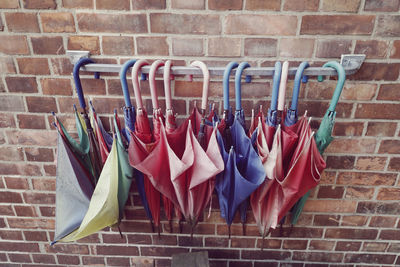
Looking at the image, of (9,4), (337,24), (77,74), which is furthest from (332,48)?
(9,4)

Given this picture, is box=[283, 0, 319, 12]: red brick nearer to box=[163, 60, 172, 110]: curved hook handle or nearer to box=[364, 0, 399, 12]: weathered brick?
box=[364, 0, 399, 12]: weathered brick

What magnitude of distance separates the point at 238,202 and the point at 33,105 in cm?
85

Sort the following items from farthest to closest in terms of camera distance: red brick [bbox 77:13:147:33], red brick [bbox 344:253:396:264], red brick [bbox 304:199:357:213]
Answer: red brick [bbox 344:253:396:264]
red brick [bbox 304:199:357:213]
red brick [bbox 77:13:147:33]

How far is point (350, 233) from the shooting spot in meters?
1.23

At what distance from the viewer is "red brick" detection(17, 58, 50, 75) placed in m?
0.98

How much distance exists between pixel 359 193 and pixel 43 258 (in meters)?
1.51

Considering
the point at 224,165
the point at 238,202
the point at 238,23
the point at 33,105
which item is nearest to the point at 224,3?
the point at 238,23

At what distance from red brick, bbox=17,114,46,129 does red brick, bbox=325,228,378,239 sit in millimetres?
1301

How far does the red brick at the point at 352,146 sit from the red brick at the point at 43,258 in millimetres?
1386

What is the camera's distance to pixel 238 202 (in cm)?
93

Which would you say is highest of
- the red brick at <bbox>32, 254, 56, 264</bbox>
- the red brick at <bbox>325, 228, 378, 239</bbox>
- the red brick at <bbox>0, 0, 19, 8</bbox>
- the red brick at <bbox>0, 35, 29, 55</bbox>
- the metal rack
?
the red brick at <bbox>0, 0, 19, 8</bbox>

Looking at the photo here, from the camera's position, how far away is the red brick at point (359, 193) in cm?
113

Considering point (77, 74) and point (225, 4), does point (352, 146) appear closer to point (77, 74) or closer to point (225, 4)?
point (225, 4)

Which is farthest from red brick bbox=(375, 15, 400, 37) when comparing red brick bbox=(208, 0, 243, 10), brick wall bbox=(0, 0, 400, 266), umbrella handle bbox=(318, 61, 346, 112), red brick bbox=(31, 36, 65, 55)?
red brick bbox=(31, 36, 65, 55)
